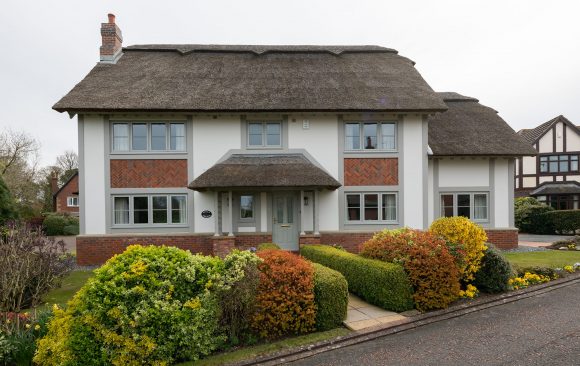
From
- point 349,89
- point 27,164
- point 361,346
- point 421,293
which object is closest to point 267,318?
point 361,346

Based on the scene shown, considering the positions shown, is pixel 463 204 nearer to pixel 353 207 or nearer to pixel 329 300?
pixel 353 207

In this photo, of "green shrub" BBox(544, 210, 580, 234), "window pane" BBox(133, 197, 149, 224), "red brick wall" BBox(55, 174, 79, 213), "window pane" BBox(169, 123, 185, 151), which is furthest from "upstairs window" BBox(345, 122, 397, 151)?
"red brick wall" BBox(55, 174, 79, 213)

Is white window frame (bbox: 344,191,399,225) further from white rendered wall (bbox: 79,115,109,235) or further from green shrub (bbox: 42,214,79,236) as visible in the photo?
green shrub (bbox: 42,214,79,236)

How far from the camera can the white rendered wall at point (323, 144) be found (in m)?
13.4

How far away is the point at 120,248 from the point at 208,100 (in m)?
7.19

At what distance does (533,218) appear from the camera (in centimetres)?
2181

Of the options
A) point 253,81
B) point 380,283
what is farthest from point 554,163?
point 380,283

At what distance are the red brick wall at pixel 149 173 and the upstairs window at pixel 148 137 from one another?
0.56 meters

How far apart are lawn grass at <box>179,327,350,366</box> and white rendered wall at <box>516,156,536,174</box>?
31818mm

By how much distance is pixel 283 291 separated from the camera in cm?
570

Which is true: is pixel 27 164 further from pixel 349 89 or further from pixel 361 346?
pixel 361 346

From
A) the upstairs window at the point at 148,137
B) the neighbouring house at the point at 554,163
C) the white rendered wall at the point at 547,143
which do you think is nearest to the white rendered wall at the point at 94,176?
the upstairs window at the point at 148,137

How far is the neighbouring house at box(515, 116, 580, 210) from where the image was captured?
1083 inches

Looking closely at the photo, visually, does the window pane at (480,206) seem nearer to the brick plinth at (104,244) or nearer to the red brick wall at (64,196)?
the brick plinth at (104,244)
